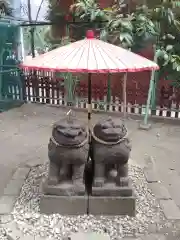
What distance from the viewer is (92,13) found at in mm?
5844

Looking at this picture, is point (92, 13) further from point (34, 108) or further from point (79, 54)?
point (79, 54)

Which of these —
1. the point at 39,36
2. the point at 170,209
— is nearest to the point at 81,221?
the point at 170,209

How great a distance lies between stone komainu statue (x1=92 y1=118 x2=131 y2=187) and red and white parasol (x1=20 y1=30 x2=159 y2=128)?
1.99 feet

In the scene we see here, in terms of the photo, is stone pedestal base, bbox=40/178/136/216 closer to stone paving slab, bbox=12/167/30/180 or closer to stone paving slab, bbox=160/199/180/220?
stone paving slab, bbox=160/199/180/220

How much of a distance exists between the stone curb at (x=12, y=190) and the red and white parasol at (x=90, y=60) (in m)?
1.42

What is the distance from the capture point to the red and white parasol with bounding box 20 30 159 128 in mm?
2371

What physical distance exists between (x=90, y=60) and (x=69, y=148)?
0.84m

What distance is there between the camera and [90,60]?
2.48m

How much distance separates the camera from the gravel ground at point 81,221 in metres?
2.69

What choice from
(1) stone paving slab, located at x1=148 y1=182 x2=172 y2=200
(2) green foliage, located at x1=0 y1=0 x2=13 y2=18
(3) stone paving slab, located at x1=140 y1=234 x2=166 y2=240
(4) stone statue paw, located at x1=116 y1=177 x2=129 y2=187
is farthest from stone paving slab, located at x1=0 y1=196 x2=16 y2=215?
(2) green foliage, located at x1=0 y1=0 x2=13 y2=18

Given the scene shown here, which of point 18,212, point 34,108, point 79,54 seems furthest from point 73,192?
point 34,108

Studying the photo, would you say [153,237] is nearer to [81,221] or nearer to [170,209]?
[170,209]

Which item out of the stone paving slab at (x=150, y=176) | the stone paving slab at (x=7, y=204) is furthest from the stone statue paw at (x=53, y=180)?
the stone paving slab at (x=150, y=176)

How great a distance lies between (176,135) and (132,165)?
6.74 ft
